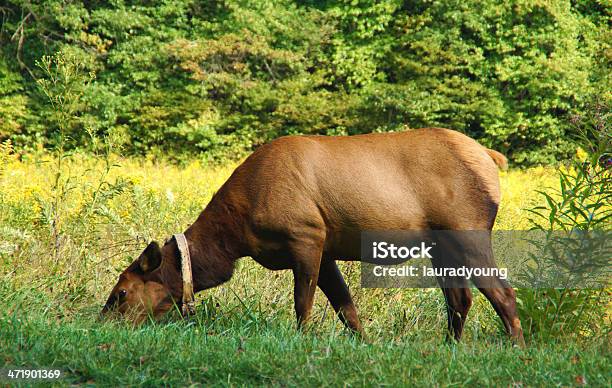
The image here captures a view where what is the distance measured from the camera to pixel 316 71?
21.9 metres

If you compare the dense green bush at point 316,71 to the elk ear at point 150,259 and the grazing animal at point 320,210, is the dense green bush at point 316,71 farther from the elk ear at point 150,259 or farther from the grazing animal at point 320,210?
the elk ear at point 150,259

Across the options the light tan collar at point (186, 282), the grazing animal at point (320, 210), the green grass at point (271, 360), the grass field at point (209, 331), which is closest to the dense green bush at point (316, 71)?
the grass field at point (209, 331)

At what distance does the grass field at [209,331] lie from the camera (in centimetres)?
393

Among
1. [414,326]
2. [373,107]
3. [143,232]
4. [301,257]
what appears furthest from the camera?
[373,107]

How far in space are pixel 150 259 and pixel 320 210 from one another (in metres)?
1.22

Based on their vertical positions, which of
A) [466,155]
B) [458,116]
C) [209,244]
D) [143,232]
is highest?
[466,155]

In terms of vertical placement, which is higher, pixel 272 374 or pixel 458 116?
pixel 272 374

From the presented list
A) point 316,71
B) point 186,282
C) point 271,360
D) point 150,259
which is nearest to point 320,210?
point 186,282

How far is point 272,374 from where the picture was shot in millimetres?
3924

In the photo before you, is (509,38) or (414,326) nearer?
(414,326)

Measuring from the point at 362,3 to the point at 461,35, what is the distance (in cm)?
280

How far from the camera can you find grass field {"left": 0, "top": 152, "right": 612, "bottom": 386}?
12.9 feet

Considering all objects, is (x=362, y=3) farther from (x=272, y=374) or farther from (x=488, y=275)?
(x=272, y=374)

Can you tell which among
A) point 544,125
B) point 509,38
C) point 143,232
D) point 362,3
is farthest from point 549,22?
point 143,232
